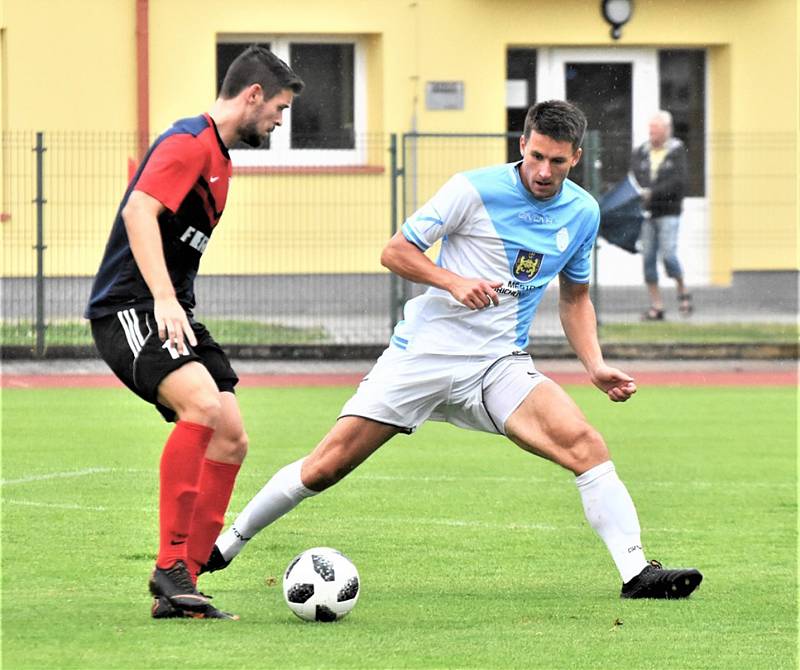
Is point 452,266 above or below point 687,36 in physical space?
below

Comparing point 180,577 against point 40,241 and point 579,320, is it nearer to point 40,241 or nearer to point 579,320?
point 579,320

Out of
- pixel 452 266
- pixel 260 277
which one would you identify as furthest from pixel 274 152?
pixel 452 266

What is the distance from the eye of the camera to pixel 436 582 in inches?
296

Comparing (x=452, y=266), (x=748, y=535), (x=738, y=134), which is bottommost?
(x=748, y=535)

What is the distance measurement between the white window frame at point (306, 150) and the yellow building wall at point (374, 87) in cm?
19

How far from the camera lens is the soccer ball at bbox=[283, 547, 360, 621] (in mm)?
6617

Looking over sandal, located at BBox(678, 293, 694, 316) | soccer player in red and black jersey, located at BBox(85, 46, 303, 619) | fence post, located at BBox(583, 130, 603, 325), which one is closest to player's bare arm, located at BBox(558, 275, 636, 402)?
soccer player in red and black jersey, located at BBox(85, 46, 303, 619)

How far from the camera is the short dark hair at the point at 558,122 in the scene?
7208 mm

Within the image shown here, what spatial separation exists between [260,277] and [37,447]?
8.09 meters

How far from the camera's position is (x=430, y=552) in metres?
8.34

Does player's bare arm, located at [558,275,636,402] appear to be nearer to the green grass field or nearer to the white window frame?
Result: the green grass field

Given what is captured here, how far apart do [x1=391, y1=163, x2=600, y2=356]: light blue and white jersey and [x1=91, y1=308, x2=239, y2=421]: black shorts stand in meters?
1.13

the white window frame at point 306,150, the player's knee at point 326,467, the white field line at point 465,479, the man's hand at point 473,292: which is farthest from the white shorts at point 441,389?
the white window frame at point 306,150

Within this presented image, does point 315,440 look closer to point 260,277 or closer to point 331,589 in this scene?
point 331,589
